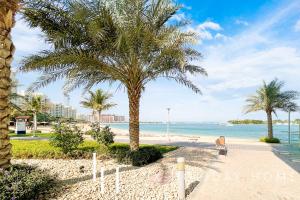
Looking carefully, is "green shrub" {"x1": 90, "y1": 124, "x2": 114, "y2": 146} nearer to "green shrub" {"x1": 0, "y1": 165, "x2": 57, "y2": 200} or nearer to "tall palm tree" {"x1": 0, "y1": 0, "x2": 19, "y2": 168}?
"green shrub" {"x1": 0, "y1": 165, "x2": 57, "y2": 200}

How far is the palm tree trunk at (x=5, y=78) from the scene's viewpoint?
7586mm

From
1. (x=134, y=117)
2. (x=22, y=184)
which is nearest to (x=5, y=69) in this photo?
(x=22, y=184)

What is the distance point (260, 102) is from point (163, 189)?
23.6 m

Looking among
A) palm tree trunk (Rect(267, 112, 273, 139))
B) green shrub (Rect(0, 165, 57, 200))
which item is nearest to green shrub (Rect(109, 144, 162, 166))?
green shrub (Rect(0, 165, 57, 200))

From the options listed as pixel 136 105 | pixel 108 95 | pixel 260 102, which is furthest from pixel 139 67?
pixel 108 95

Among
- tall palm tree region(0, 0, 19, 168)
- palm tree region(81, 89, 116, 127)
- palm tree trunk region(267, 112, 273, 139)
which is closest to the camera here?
tall palm tree region(0, 0, 19, 168)

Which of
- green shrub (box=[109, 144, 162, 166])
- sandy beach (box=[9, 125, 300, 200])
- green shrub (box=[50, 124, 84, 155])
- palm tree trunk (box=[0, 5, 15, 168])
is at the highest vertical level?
palm tree trunk (box=[0, 5, 15, 168])

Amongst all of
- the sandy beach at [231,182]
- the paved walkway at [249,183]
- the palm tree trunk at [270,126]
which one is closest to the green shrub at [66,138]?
the sandy beach at [231,182]

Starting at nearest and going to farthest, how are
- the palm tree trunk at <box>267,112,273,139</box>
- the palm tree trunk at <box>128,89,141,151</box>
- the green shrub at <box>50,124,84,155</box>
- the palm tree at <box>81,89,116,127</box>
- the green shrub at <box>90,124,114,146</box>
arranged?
the palm tree trunk at <box>128,89,141,151</box> → the green shrub at <box>50,124,84,155</box> → the green shrub at <box>90,124,114,146</box> → the palm tree trunk at <box>267,112,273,139</box> → the palm tree at <box>81,89,116,127</box>

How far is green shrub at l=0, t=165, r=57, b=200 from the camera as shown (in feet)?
21.7

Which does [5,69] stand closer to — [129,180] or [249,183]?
[129,180]

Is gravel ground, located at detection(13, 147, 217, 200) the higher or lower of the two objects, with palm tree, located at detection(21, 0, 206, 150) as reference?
lower

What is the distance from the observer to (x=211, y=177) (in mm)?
10102

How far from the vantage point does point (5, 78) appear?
7.73m
